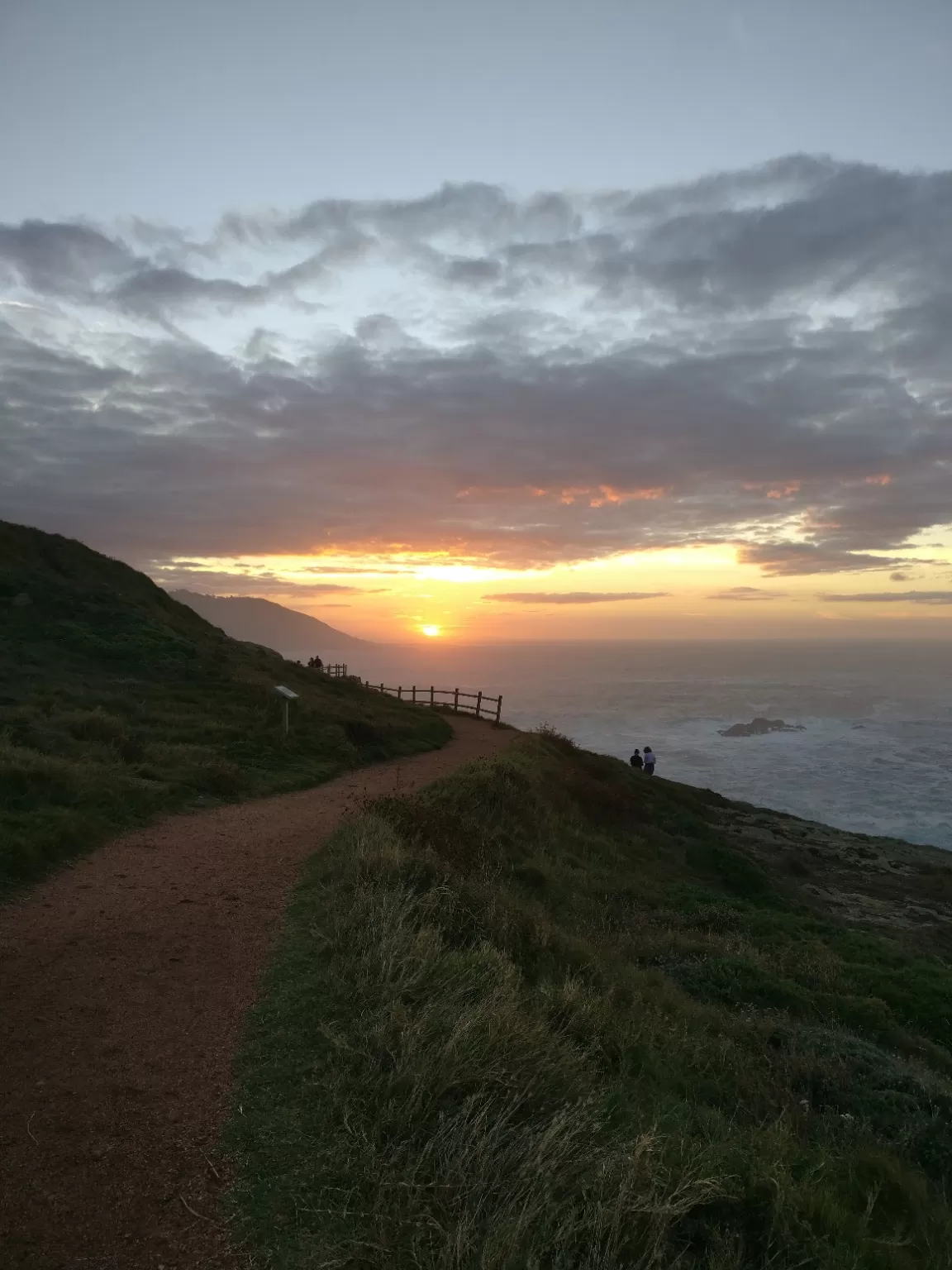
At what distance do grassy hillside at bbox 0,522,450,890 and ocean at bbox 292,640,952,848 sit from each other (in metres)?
35.8

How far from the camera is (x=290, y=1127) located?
4.79m

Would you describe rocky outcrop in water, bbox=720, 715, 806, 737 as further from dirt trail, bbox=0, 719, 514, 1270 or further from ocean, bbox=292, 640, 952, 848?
dirt trail, bbox=0, 719, 514, 1270

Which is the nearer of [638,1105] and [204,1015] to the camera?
[638,1105]

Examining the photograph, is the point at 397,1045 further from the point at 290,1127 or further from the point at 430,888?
the point at 430,888

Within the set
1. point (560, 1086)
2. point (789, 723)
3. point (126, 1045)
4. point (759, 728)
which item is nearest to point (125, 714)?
point (126, 1045)

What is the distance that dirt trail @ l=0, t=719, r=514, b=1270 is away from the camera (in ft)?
13.0

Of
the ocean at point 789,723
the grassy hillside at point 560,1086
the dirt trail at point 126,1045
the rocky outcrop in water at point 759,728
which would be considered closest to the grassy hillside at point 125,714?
the dirt trail at point 126,1045

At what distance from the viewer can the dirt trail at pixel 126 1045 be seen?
13.0ft

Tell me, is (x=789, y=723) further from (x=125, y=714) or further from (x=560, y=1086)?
(x=560, y=1086)

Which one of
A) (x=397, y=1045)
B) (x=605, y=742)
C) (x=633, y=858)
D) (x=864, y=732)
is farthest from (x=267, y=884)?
(x=864, y=732)

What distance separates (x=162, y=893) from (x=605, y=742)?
81.3 metres

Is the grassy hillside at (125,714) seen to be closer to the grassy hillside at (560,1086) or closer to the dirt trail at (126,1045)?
the dirt trail at (126,1045)

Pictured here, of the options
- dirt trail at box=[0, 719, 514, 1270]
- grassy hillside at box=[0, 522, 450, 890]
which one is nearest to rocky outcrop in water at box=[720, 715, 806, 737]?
grassy hillside at box=[0, 522, 450, 890]

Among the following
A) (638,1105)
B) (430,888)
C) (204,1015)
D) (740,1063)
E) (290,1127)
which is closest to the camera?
(290,1127)
